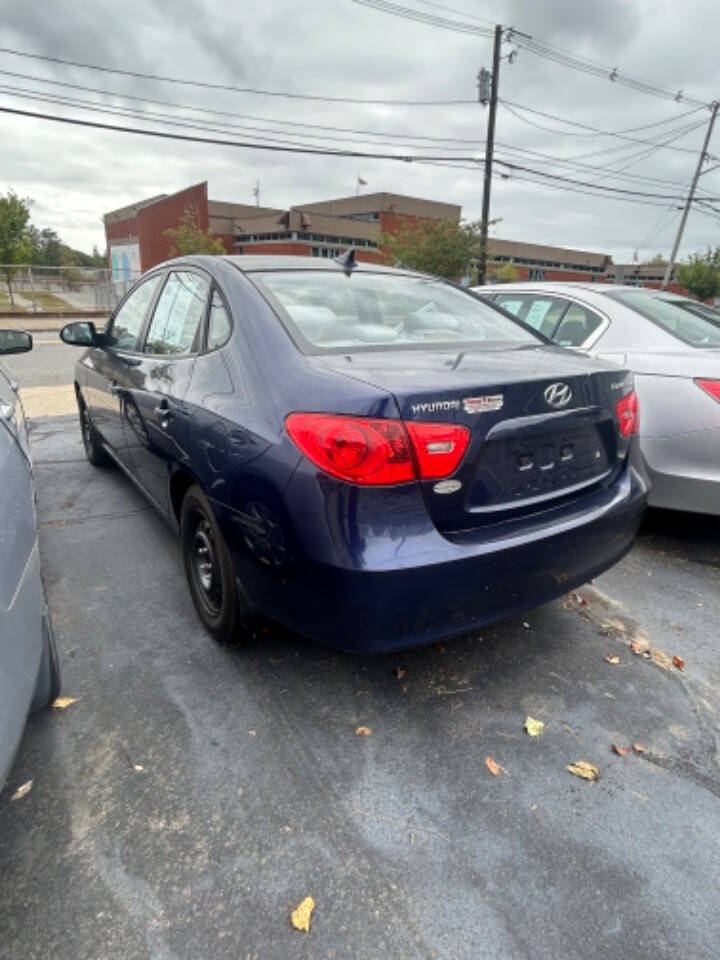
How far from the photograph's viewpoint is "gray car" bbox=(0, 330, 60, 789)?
1.39 metres

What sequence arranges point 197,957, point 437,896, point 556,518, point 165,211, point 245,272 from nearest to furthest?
point 197,957 → point 437,896 → point 556,518 → point 245,272 → point 165,211

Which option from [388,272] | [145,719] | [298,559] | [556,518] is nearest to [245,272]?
[388,272]

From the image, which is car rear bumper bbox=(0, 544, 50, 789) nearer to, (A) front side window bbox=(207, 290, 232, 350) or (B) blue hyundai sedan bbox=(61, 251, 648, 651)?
(B) blue hyundai sedan bbox=(61, 251, 648, 651)

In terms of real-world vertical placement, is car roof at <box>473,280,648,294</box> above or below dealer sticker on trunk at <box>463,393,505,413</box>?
above

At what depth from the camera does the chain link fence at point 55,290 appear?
23000 mm

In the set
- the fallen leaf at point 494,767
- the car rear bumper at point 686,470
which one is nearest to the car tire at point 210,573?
the fallen leaf at point 494,767

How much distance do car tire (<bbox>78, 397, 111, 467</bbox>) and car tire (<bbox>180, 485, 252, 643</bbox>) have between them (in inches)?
94.9

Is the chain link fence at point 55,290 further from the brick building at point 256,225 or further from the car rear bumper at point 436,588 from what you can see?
the car rear bumper at point 436,588

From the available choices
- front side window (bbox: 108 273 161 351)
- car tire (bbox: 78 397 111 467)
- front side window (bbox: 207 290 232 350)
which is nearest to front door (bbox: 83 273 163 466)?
front side window (bbox: 108 273 161 351)

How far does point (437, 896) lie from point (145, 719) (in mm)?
1194

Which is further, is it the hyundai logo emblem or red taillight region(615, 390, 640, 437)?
red taillight region(615, 390, 640, 437)

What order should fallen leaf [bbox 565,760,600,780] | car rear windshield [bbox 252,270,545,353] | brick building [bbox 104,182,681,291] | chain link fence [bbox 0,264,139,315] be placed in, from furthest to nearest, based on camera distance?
brick building [bbox 104,182,681,291], chain link fence [bbox 0,264,139,315], car rear windshield [bbox 252,270,545,353], fallen leaf [bbox 565,760,600,780]

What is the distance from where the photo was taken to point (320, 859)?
1.69 metres

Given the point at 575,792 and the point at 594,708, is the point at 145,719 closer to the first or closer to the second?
the point at 575,792
